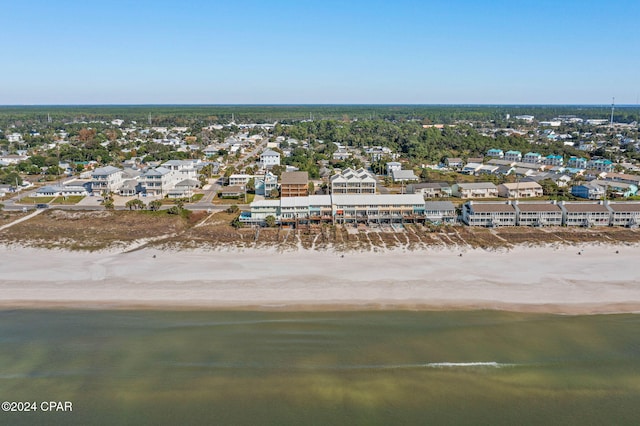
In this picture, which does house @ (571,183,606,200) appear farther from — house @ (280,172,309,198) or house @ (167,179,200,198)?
house @ (167,179,200,198)

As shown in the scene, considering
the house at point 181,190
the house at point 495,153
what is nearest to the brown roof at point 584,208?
the house at point 181,190

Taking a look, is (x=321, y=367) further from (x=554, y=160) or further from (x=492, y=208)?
(x=554, y=160)

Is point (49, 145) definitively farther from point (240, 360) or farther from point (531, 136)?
point (531, 136)

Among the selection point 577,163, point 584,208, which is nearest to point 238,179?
point 584,208

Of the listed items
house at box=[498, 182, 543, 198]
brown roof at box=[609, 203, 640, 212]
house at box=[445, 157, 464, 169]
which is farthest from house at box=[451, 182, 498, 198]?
house at box=[445, 157, 464, 169]

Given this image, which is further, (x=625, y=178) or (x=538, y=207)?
(x=625, y=178)

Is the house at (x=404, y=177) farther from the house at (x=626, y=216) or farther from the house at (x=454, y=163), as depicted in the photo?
the house at (x=626, y=216)

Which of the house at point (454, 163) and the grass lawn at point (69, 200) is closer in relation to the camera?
the grass lawn at point (69, 200)
